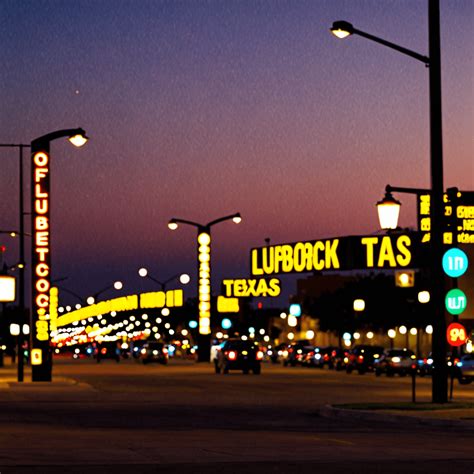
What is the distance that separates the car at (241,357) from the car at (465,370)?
542 inches

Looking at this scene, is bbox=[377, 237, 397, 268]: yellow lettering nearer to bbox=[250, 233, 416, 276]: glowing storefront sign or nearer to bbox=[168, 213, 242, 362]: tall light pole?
bbox=[250, 233, 416, 276]: glowing storefront sign

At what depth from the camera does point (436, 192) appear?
29719 millimetres

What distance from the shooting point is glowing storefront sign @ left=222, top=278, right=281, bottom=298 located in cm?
10069

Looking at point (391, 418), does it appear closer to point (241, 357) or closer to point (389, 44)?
point (389, 44)

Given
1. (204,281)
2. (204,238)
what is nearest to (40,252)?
(204,238)

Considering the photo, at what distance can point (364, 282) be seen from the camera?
141m

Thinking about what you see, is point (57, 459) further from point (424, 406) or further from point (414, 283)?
point (414, 283)

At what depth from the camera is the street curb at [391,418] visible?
25656 millimetres

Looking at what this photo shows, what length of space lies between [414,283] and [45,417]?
378 inches

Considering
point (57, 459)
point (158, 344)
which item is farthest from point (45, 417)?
point (158, 344)

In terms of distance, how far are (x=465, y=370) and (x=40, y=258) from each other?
18316 mm

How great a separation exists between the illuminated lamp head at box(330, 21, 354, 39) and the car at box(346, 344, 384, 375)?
4978 centimetres

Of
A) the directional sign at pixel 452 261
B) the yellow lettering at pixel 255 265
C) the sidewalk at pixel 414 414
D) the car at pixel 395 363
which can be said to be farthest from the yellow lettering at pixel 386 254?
the directional sign at pixel 452 261

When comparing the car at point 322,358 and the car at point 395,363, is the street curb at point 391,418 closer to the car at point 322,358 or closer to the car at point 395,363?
the car at point 395,363
